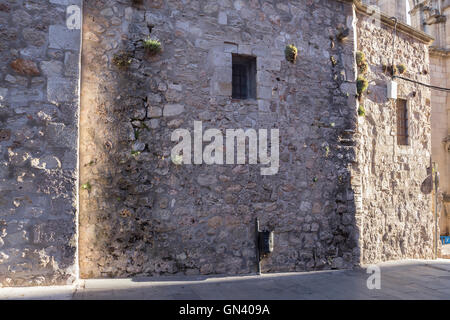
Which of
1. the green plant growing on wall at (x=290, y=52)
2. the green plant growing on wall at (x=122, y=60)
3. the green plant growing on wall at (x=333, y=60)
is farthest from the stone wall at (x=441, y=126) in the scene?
the green plant growing on wall at (x=122, y=60)

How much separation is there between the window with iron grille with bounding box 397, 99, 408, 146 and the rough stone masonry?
1647mm

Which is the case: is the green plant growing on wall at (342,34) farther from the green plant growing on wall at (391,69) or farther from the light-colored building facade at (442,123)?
the light-colored building facade at (442,123)

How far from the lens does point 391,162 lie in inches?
349

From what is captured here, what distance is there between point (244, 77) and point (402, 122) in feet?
15.4

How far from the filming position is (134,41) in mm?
5781

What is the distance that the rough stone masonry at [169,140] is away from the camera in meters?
4.86

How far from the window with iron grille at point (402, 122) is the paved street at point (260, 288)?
12.3ft

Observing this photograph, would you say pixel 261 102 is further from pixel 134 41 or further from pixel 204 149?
pixel 134 41

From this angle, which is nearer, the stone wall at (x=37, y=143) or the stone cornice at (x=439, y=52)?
the stone wall at (x=37, y=143)

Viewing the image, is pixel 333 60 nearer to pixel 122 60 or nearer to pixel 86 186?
pixel 122 60

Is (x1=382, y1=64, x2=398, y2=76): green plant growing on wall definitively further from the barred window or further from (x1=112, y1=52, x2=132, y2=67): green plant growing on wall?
(x1=112, y1=52, x2=132, y2=67): green plant growing on wall

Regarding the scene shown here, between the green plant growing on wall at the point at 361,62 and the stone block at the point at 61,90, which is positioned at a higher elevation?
the green plant growing on wall at the point at 361,62

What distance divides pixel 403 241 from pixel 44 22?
7.95 m
